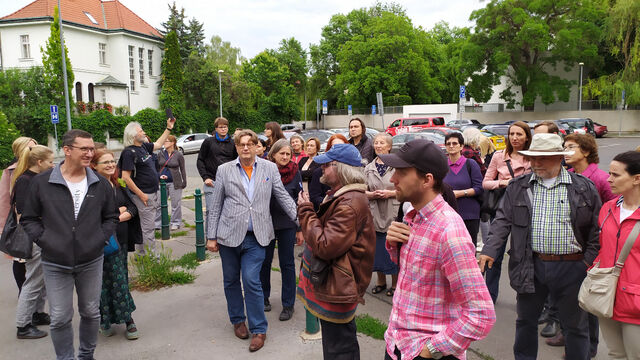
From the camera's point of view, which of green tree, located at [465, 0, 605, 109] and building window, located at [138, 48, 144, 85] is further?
building window, located at [138, 48, 144, 85]

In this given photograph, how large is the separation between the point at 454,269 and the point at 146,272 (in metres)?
5.00

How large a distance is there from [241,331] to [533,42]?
140 ft

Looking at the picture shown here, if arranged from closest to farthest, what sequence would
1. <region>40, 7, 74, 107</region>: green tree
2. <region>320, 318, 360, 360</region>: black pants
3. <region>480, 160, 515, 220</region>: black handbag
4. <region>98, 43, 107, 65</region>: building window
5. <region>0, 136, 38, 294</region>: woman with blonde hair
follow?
<region>320, 318, 360, 360</region>: black pants < <region>0, 136, 38, 294</region>: woman with blonde hair < <region>480, 160, 515, 220</region>: black handbag < <region>40, 7, 74, 107</region>: green tree < <region>98, 43, 107, 65</region>: building window

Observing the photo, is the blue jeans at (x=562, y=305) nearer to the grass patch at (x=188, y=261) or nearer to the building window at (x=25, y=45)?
the grass patch at (x=188, y=261)

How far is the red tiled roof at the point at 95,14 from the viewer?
3909 cm

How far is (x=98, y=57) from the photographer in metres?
42.6

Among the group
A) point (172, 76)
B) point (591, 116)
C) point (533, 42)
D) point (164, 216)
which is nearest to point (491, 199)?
point (164, 216)

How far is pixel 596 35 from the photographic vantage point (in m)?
39.9

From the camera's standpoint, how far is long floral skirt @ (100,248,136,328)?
4535 millimetres

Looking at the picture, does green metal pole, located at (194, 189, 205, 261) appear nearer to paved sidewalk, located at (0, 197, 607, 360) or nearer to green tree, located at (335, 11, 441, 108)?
paved sidewalk, located at (0, 197, 607, 360)

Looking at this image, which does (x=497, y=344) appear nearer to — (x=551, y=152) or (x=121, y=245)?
(x=551, y=152)

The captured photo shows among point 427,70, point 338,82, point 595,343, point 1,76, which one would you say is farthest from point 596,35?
point 1,76

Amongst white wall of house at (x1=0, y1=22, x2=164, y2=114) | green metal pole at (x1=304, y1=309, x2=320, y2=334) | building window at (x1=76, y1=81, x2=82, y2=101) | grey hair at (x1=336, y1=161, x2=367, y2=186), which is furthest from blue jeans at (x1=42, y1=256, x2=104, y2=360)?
building window at (x1=76, y1=81, x2=82, y2=101)

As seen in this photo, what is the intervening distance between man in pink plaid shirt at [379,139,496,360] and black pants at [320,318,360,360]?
1.01 meters
